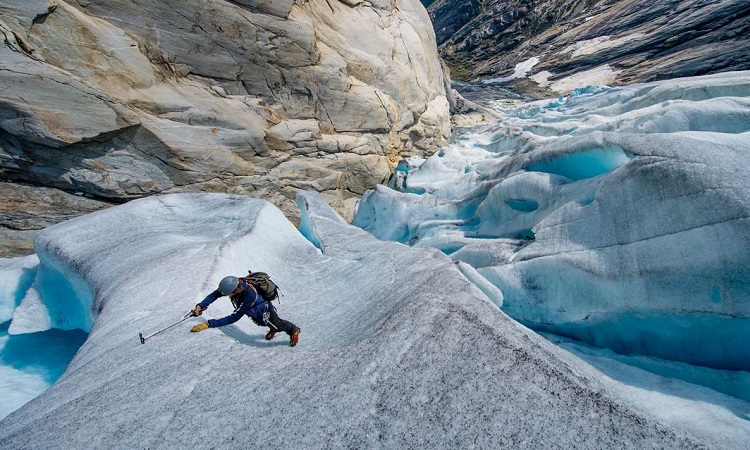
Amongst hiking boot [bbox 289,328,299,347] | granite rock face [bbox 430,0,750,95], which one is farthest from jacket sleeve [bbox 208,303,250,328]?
granite rock face [bbox 430,0,750,95]

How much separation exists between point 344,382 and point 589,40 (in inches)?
2084

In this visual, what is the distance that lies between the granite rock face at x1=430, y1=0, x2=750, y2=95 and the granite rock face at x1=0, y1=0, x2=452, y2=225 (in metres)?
23.5

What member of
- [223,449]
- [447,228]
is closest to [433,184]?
[447,228]

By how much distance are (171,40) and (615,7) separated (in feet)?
183

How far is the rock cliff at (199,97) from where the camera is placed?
29.2 ft

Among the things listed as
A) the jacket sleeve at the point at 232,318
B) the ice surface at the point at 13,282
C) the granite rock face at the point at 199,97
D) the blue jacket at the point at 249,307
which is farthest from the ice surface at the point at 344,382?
the granite rock face at the point at 199,97

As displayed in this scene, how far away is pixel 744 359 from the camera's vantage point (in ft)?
12.0

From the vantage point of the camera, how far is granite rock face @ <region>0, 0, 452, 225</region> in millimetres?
8906

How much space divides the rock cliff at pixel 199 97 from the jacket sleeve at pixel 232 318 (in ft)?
27.5

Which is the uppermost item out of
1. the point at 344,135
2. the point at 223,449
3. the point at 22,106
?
the point at 22,106

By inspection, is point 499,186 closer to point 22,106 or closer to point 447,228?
point 447,228

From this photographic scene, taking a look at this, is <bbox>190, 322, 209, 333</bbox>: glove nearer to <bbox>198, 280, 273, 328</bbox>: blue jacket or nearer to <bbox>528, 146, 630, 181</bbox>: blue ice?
<bbox>198, 280, 273, 328</bbox>: blue jacket

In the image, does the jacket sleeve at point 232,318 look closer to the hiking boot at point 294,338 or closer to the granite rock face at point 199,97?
the hiking boot at point 294,338

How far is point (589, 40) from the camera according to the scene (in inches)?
1634
